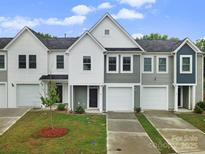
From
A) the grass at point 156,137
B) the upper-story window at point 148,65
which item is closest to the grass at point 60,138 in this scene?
the grass at point 156,137

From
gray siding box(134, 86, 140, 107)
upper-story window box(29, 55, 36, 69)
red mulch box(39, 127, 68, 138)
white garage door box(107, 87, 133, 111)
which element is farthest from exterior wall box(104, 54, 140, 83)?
red mulch box(39, 127, 68, 138)

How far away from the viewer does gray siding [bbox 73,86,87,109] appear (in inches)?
1008

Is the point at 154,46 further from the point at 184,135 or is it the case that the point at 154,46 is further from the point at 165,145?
the point at 165,145

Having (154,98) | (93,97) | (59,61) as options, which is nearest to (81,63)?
(59,61)

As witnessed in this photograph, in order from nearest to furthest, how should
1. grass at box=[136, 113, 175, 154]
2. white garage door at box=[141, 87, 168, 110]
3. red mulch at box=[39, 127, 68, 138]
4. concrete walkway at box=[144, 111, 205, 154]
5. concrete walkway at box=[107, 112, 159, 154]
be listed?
concrete walkway at box=[107, 112, 159, 154]
grass at box=[136, 113, 175, 154]
concrete walkway at box=[144, 111, 205, 154]
red mulch at box=[39, 127, 68, 138]
white garage door at box=[141, 87, 168, 110]

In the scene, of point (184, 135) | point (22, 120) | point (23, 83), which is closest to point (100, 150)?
point (184, 135)

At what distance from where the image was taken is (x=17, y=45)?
25.7m

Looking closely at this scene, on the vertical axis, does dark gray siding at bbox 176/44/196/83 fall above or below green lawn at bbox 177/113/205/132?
above

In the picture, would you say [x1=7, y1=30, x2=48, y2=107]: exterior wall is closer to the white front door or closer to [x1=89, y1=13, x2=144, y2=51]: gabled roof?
[x1=89, y1=13, x2=144, y2=51]: gabled roof

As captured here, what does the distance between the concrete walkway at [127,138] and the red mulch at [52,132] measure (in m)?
2.81

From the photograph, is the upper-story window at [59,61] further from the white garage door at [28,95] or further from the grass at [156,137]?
the grass at [156,137]

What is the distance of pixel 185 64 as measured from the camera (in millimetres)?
25188

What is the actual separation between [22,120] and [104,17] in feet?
41.3

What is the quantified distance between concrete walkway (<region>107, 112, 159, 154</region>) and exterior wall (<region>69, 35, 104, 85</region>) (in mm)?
4707
